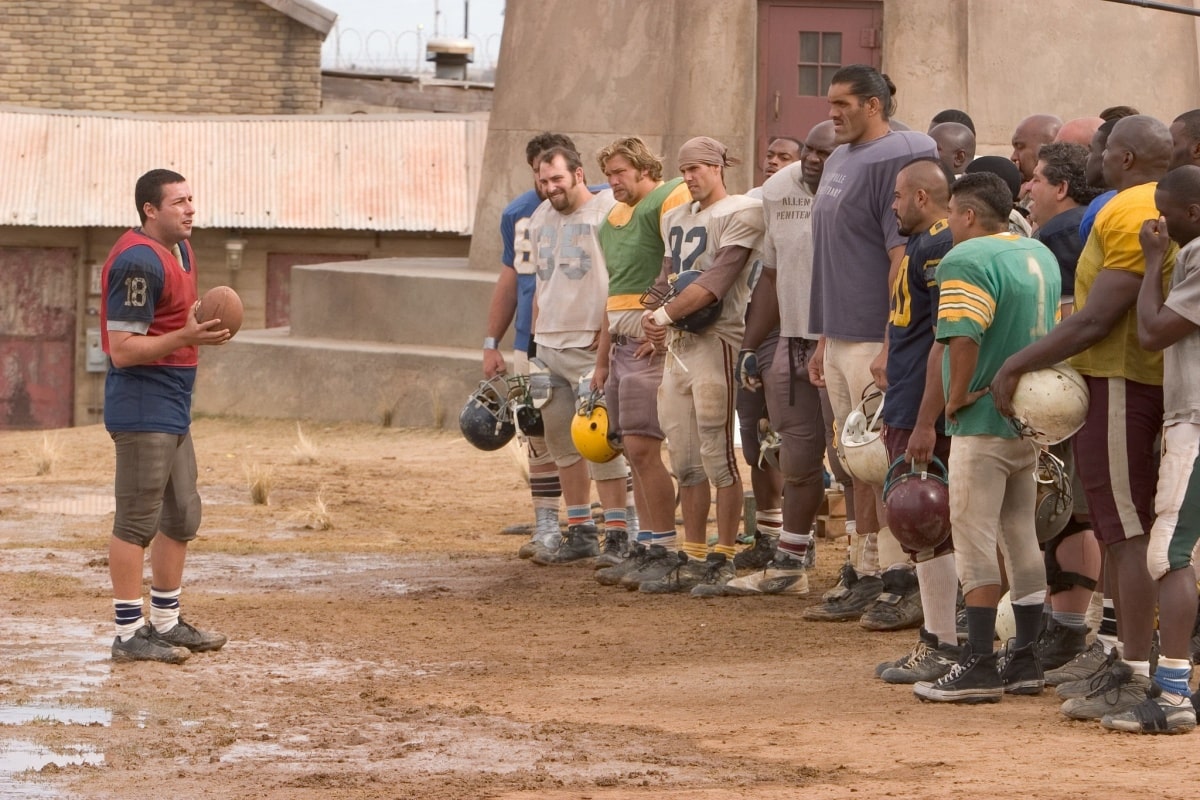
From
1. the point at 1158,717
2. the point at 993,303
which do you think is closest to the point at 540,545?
the point at 993,303

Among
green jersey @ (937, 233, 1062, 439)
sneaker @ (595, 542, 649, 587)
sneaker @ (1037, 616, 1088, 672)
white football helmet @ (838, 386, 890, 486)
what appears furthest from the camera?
sneaker @ (595, 542, 649, 587)

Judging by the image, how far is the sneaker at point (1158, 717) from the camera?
601 cm

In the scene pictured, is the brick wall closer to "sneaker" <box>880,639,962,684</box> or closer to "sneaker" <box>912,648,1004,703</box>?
"sneaker" <box>880,639,962,684</box>

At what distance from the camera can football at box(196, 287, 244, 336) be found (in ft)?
24.9

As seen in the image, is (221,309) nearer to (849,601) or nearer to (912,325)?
(912,325)

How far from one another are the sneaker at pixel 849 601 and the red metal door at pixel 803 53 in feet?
26.2

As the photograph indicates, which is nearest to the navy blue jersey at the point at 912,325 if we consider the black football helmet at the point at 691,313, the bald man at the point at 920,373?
the bald man at the point at 920,373

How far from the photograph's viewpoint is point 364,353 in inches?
692

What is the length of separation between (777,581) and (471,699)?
251 cm

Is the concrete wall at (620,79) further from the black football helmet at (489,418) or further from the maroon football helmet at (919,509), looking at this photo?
the maroon football helmet at (919,509)

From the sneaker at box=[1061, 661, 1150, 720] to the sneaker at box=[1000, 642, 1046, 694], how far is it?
415mm

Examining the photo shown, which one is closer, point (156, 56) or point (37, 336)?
point (37, 336)

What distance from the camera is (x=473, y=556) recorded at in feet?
37.0

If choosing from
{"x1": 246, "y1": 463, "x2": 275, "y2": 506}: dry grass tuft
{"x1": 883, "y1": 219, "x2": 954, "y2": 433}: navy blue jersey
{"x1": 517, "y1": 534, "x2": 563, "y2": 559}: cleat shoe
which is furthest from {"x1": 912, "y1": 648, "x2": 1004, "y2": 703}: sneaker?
{"x1": 246, "y1": 463, "x2": 275, "y2": 506}: dry grass tuft
